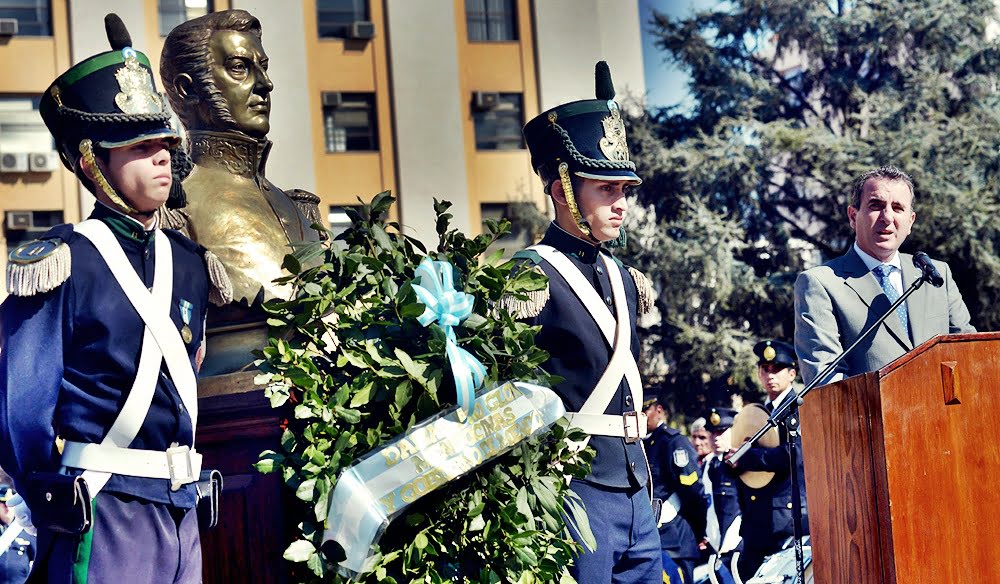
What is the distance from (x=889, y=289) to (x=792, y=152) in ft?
54.9

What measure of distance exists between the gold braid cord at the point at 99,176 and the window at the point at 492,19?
2278 centimetres

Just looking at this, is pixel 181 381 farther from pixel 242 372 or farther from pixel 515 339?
pixel 515 339

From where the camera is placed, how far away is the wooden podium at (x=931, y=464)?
367 centimetres

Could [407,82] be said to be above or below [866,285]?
above

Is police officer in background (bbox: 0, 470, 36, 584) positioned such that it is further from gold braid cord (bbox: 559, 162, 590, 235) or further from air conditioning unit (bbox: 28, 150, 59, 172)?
air conditioning unit (bbox: 28, 150, 59, 172)

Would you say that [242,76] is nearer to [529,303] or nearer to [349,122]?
[529,303]

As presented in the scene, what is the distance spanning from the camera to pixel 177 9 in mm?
23859

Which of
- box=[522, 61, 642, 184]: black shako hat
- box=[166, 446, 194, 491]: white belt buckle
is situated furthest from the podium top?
box=[166, 446, 194, 491]: white belt buckle

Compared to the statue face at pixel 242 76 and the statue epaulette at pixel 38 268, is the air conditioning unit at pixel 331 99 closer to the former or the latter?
the statue face at pixel 242 76

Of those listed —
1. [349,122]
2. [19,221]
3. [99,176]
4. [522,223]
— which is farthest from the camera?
[349,122]

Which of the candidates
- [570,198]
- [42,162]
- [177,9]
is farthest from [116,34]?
[177,9]

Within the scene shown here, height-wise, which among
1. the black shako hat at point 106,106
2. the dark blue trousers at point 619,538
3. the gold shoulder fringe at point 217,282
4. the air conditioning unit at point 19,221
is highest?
the air conditioning unit at point 19,221

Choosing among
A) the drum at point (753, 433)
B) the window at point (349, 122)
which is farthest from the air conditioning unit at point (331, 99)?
the drum at point (753, 433)

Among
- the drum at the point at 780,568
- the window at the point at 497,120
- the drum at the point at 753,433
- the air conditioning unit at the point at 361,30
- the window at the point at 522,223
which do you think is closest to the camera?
the drum at the point at 780,568
